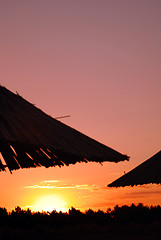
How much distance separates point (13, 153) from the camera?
9094 mm

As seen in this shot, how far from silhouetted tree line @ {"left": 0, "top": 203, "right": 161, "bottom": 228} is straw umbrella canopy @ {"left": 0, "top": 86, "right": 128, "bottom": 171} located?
1.33 metres

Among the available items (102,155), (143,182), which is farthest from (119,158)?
(143,182)

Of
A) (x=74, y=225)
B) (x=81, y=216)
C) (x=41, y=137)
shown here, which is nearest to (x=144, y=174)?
(x=81, y=216)

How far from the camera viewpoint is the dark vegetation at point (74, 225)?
7863 mm

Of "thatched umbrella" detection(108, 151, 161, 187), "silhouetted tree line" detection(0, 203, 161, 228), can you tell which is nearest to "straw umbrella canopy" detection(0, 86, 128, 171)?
"silhouetted tree line" detection(0, 203, 161, 228)

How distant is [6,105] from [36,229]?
294 cm

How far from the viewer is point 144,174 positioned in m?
11.9

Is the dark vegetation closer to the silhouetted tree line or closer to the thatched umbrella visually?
the silhouetted tree line

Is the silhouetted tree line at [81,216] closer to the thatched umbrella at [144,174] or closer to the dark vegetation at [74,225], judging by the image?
the dark vegetation at [74,225]

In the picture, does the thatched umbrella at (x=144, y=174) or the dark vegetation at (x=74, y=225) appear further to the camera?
the thatched umbrella at (x=144, y=174)

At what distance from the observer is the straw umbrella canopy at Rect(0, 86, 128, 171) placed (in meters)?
5.83

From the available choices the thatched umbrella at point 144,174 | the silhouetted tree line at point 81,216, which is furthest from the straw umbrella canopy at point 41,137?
the thatched umbrella at point 144,174

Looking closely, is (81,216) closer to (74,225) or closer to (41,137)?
(74,225)

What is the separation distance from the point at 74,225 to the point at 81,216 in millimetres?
650
